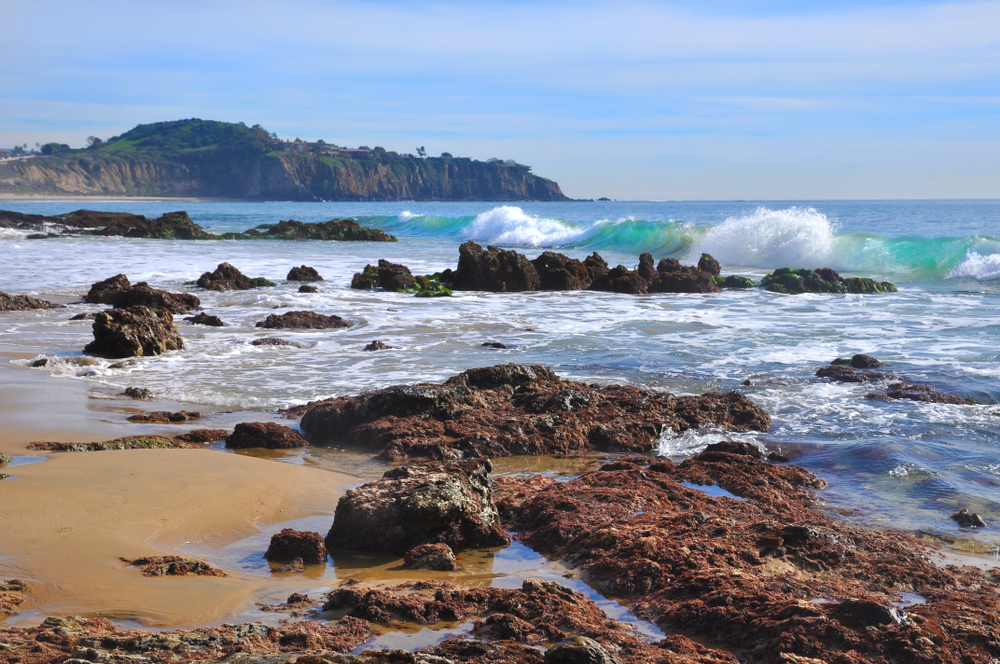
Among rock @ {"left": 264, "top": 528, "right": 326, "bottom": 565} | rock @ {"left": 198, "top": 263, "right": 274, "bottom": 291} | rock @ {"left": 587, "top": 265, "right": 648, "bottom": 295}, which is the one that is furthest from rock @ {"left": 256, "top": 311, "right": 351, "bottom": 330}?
rock @ {"left": 264, "top": 528, "right": 326, "bottom": 565}

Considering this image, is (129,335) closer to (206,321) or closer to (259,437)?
(206,321)

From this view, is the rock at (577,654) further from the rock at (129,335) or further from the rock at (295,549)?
the rock at (129,335)

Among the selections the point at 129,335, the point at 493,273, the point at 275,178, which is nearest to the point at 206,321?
the point at 129,335

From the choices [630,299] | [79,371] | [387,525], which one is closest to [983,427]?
[387,525]

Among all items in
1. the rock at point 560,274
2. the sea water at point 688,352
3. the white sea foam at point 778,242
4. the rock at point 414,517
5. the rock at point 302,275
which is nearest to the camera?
the rock at point 414,517

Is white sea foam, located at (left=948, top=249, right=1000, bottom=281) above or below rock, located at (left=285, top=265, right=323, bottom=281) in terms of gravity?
above

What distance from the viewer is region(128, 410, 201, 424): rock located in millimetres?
7258

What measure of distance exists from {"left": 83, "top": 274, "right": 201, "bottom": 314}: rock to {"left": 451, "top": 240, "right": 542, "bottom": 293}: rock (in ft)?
23.7

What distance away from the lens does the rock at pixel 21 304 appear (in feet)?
46.9

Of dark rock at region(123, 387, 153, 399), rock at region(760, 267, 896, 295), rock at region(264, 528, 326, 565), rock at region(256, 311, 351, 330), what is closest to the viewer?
rock at region(264, 528, 326, 565)

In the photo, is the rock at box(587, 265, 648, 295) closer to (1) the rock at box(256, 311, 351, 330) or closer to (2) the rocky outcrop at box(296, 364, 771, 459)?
(1) the rock at box(256, 311, 351, 330)

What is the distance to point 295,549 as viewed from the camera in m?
4.33

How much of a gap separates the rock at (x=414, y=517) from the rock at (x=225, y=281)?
614 inches

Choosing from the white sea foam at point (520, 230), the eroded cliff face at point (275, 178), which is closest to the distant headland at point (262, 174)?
the eroded cliff face at point (275, 178)
